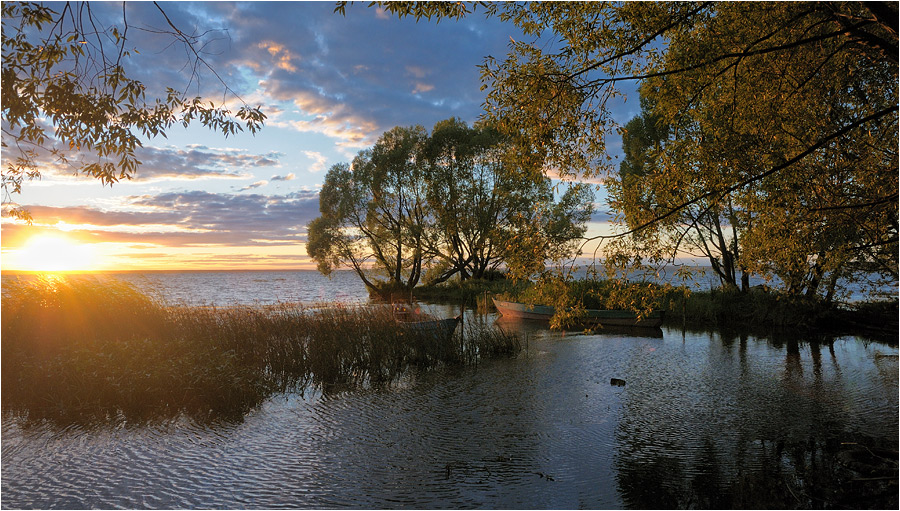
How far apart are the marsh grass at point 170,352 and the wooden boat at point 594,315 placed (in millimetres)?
9312

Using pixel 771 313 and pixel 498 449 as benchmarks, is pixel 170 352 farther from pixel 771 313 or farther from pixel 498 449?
pixel 771 313

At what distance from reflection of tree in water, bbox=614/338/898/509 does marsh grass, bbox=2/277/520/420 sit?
6.72 metres

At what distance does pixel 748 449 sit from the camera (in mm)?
8734

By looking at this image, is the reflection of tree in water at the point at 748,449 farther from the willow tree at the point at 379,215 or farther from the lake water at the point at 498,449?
the willow tree at the point at 379,215

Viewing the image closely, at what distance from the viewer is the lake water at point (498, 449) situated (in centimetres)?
709

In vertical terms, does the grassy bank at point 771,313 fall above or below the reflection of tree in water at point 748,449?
above

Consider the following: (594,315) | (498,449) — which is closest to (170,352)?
(498,449)

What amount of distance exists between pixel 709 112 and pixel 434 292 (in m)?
35.6

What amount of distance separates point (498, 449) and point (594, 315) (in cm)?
1946

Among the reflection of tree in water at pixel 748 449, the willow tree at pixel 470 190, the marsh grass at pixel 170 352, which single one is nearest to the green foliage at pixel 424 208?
the willow tree at pixel 470 190

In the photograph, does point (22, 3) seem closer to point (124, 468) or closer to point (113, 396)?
point (124, 468)

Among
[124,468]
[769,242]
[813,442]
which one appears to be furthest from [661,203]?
[124,468]

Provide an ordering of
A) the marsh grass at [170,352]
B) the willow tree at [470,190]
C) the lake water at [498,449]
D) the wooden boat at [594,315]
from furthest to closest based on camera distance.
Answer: the willow tree at [470,190] → the wooden boat at [594,315] → the marsh grass at [170,352] → the lake water at [498,449]

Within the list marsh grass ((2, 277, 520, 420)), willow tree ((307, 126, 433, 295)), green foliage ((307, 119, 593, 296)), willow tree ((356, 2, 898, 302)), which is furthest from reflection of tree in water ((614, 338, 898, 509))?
willow tree ((307, 126, 433, 295))
